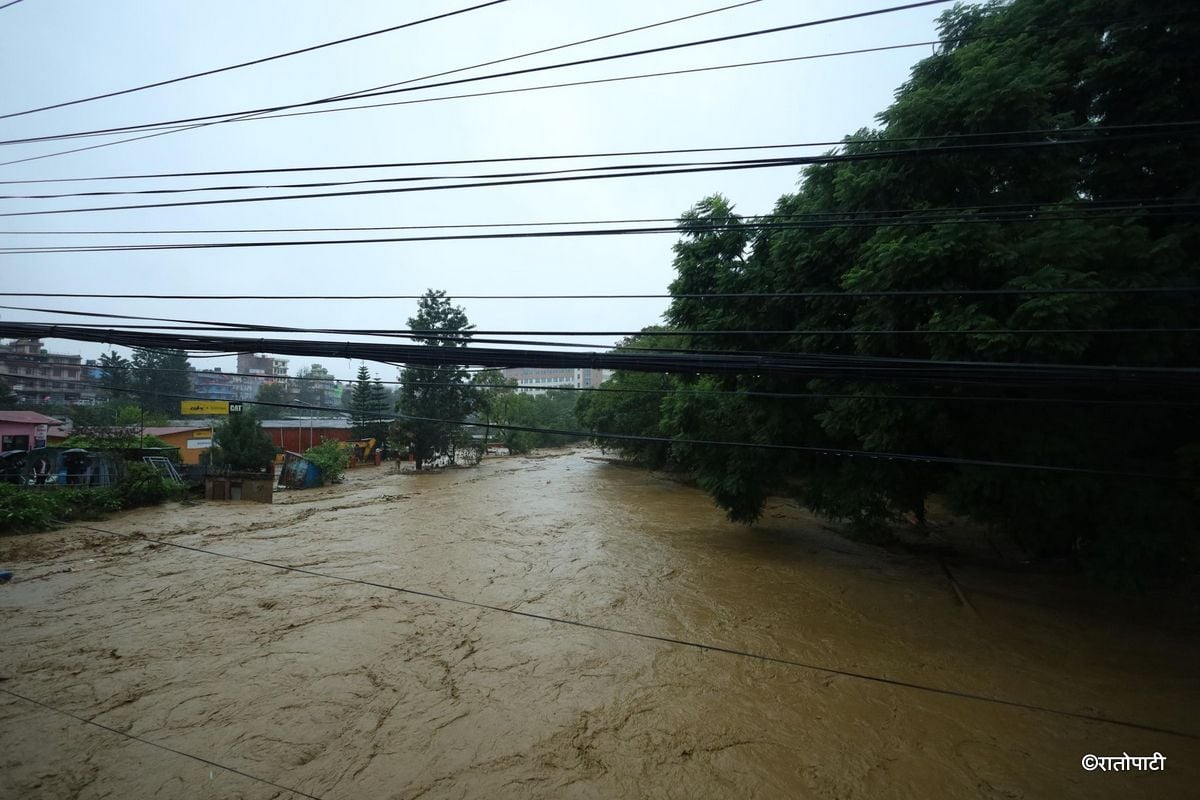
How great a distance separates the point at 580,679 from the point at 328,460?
23753mm

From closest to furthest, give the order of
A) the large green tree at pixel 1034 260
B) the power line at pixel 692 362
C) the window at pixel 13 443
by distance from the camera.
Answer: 1. the power line at pixel 692 362
2. the large green tree at pixel 1034 260
3. the window at pixel 13 443

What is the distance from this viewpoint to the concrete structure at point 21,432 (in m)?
22.6

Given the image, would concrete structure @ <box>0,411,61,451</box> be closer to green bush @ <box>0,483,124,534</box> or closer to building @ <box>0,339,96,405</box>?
building @ <box>0,339,96,405</box>

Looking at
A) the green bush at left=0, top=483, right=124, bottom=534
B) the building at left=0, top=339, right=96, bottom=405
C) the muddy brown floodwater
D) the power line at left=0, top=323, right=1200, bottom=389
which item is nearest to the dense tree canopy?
the power line at left=0, top=323, right=1200, bottom=389

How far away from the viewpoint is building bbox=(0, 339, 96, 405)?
22.0 ft

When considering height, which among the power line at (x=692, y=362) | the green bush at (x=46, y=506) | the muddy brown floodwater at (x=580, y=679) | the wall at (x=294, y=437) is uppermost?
the power line at (x=692, y=362)

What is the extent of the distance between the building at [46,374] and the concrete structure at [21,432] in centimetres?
116

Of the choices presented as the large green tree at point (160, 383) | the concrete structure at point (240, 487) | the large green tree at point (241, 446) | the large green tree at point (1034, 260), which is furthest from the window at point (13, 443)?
the large green tree at point (1034, 260)

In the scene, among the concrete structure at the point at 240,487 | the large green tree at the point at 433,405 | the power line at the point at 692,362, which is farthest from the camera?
the large green tree at the point at 433,405

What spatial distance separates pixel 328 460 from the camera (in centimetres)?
2720

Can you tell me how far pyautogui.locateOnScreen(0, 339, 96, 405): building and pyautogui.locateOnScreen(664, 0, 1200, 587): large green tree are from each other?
8.21 m

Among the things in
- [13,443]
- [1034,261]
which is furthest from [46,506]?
[1034,261]

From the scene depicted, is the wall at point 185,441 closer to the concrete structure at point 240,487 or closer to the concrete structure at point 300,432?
the concrete structure at point 300,432

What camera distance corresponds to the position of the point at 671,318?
508 inches
